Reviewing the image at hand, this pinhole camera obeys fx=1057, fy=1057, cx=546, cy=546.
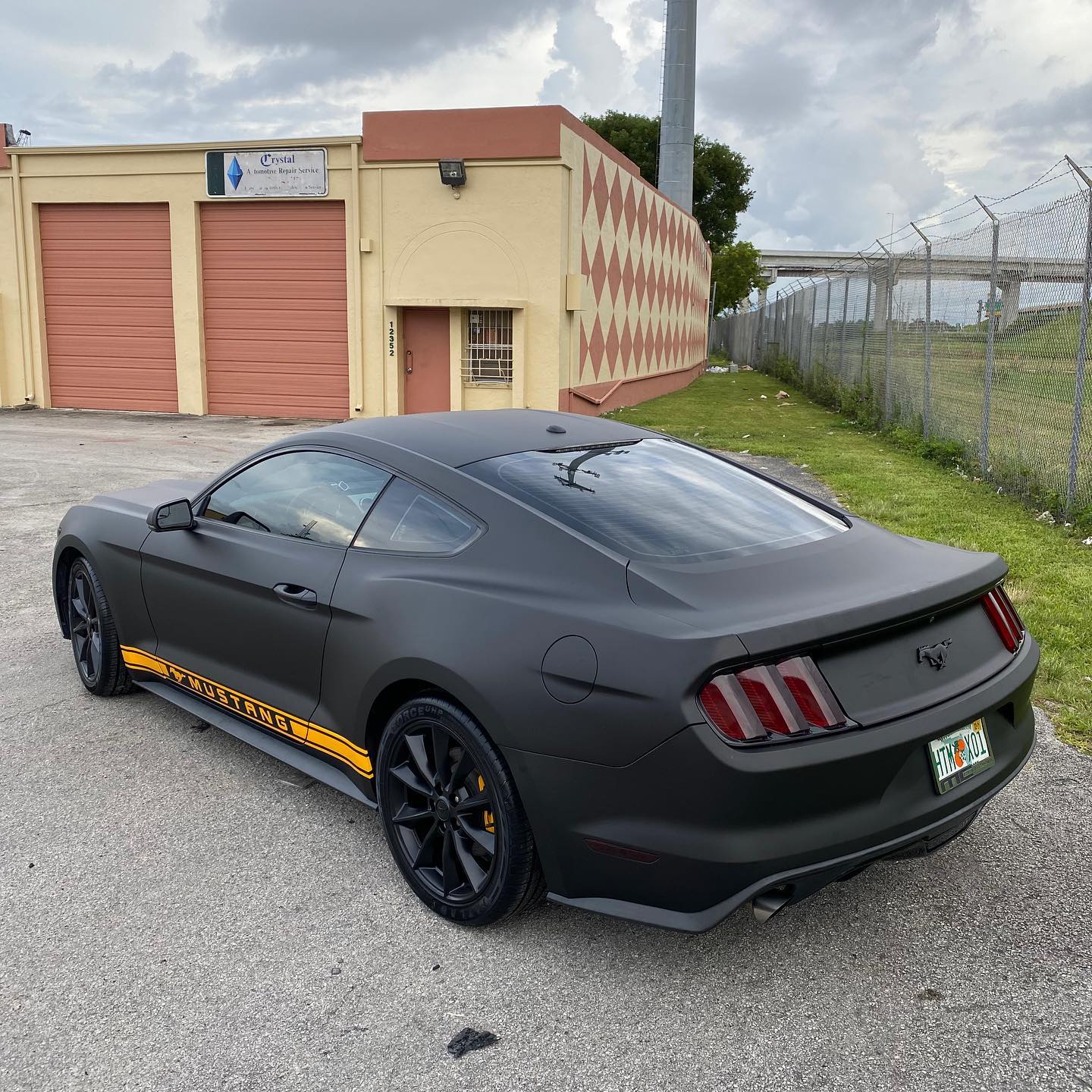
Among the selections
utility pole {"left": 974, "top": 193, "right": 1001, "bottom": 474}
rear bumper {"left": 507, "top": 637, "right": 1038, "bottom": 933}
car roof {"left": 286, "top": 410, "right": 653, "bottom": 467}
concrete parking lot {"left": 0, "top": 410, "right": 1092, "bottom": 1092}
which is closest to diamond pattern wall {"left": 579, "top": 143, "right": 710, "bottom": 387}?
utility pole {"left": 974, "top": 193, "right": 1001, "bottom": 474}

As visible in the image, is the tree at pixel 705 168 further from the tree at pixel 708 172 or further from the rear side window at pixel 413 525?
the rear side window at pixel 413 525

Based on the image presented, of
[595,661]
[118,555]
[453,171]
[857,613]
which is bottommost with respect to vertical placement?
[118,555]

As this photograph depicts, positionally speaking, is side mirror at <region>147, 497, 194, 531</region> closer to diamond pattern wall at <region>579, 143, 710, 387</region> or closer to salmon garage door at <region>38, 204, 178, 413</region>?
diamond pattern wall at <region>579, 143, 710, 387</region>

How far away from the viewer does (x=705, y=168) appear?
59.4 meters

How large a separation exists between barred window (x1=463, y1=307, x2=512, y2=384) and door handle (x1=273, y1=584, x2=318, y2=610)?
15.5 metres

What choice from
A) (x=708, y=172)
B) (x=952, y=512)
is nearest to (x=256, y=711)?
(x=952, y=512)

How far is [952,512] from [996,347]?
2.33 m

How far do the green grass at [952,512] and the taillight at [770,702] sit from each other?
7.66 ft

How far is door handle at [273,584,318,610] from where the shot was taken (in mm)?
3518

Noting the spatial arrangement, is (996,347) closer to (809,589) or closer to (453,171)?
(809,589)

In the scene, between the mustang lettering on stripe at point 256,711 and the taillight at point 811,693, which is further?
the mustang lettering on stripe at point 256,711

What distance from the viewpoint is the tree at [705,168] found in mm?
59312

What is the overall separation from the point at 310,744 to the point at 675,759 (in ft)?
5.16

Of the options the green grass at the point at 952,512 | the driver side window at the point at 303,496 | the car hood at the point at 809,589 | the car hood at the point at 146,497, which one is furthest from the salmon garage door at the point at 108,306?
the car hood at the point at 809,589
